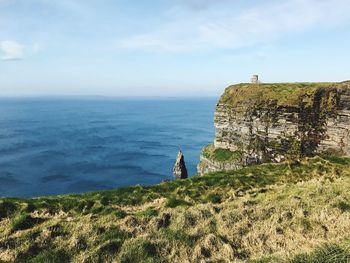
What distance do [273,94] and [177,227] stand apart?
72.8m

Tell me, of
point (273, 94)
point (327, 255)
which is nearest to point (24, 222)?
point (327, 255)

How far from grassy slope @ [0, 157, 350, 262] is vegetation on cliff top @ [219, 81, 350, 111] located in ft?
189

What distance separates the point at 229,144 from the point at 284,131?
58.8 feet

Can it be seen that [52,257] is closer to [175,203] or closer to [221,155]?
[175,203]

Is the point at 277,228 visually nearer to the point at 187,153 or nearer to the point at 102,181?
the point at 102,181

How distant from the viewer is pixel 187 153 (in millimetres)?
145375

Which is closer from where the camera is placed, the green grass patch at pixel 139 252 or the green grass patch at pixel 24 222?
the green grass patch at pixel 139 252

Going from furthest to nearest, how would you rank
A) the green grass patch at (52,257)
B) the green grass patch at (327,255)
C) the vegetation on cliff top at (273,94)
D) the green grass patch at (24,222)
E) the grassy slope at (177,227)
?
the vegetation on cliff top at (273,94)
the green grass patch at (24,222)
the grassy slope at (177,227)
the green grass patch at (52,257)
the green grass patch at (327,255)

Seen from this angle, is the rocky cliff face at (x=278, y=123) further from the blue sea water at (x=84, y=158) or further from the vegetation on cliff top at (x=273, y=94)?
the blue sea water at (x=84, y=158)

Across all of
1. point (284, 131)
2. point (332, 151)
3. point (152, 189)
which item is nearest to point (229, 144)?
point (284, 131)

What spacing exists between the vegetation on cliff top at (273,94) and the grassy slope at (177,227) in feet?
189

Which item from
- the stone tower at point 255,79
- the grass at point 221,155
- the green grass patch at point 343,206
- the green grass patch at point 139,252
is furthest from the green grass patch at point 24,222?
the stone tower at point 255,79

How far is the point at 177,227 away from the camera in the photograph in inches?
539

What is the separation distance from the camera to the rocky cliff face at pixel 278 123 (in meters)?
68.0
